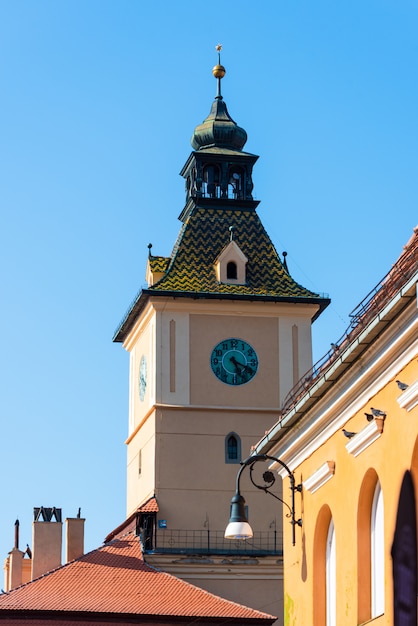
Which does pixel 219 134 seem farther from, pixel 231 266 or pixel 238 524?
pixel 238 524

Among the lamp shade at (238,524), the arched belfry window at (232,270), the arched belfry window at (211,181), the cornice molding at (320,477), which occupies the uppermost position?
the arched belfry window at (211,181)

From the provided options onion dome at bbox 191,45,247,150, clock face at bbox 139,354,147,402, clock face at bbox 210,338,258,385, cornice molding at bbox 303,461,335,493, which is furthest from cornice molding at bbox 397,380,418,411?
onion dome at bbox 191,45,247,150

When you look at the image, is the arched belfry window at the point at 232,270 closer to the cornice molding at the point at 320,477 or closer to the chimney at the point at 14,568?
the chimney at the point at 14,568

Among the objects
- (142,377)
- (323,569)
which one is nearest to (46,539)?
(142,377)

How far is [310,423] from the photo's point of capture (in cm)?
2634

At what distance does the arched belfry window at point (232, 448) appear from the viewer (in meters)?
53.1

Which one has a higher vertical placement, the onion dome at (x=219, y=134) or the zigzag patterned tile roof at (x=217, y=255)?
the onion dome at (x=219, y=134)

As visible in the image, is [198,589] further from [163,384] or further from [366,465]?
[366,465]

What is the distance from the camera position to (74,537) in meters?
59.9

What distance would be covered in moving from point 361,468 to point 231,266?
103 ft

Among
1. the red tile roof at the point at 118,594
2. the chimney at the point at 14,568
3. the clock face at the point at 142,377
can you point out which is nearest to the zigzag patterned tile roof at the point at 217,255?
the clock face at the point at 142,377

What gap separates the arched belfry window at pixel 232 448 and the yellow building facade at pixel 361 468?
24681 mm

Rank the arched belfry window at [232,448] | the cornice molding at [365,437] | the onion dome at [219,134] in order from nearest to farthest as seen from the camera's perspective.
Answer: the cornice molding at [365,437]
the arched belfry window at [232,448]
the onion dome at [219,134]

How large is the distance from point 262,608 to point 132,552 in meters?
4.36
